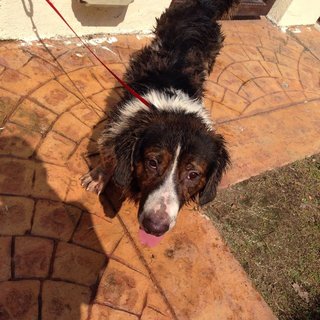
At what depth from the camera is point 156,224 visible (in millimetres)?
2293

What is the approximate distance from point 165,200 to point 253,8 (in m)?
5.01

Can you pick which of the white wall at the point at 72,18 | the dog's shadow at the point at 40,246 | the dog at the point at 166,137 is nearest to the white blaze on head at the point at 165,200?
the dog at the point at 166,137

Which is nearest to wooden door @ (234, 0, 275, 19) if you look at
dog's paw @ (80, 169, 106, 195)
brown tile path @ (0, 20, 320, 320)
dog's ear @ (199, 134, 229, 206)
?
brown tile path @ (0, 20, 320, 320)

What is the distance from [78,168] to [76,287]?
1.10 m

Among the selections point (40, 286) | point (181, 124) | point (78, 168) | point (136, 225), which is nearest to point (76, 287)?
point (40, 286)

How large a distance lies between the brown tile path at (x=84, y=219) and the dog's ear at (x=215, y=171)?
0.52 metres

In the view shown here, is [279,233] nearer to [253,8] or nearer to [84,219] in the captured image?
[84,219]

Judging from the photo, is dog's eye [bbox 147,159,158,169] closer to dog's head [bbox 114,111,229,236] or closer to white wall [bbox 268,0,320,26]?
dog's head [bbox 114,111,229,236]

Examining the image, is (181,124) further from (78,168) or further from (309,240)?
(309,240)

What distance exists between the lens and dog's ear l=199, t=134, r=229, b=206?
2754mm

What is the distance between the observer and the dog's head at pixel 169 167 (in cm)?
234

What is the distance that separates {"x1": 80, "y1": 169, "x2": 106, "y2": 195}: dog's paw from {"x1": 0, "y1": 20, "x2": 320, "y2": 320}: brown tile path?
67 millimetres

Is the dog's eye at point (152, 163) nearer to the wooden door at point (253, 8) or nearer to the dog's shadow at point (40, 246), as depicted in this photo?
the dog's shadow at point (40, 246)

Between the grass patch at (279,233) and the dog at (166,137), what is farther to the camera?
the grass patch at (279,233)
